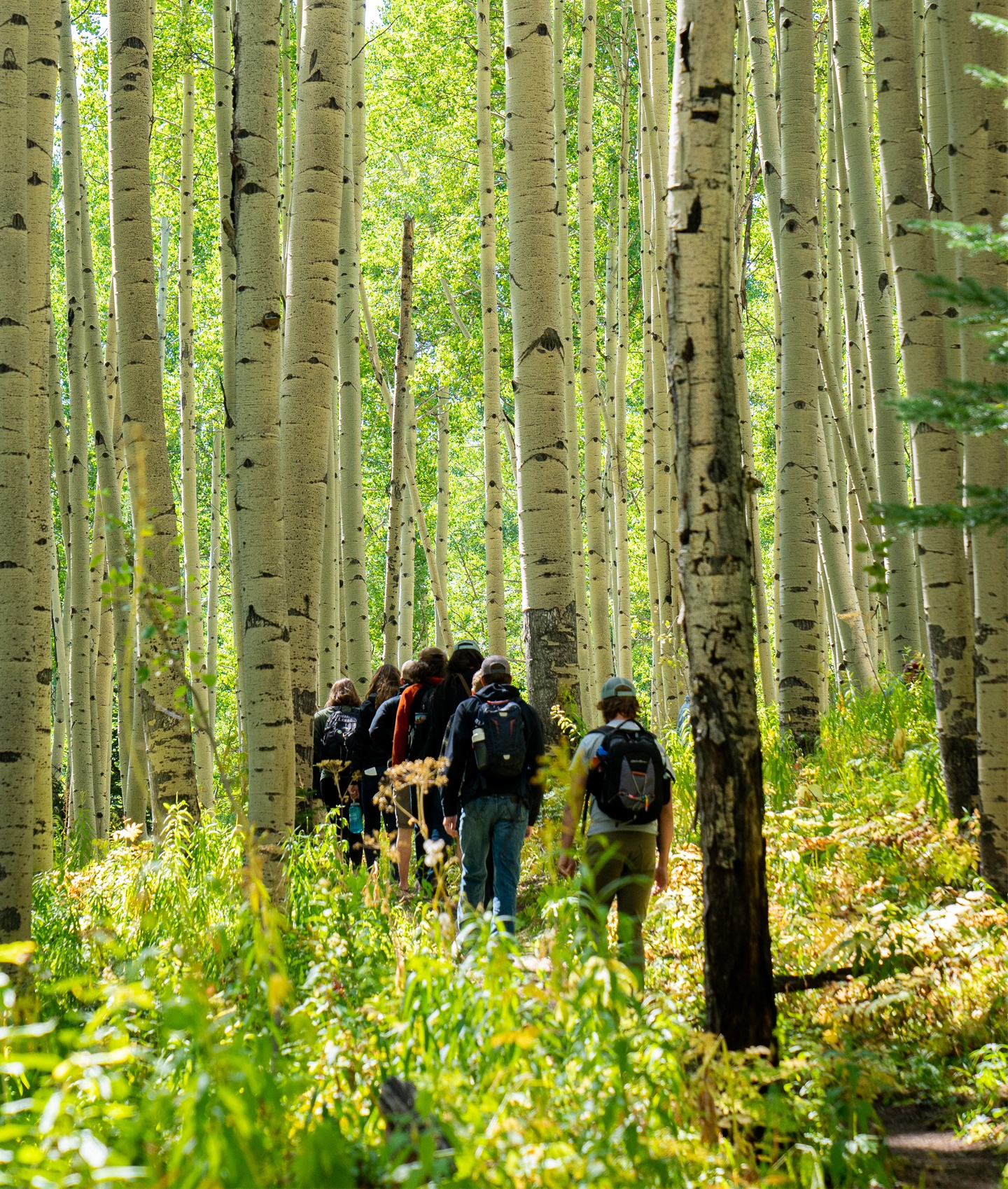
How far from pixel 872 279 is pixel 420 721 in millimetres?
5377

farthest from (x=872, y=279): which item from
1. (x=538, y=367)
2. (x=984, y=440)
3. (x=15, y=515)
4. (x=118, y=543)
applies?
(x=15, y=515)

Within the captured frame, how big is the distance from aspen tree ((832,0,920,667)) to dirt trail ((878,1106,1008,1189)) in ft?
18.6

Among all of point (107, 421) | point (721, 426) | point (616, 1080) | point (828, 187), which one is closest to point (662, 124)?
point (828, 187)

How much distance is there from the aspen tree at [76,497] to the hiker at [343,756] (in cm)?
217

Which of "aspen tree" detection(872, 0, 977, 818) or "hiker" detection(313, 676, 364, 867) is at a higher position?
"aspen tree" detection(872, 0, 977, 818)

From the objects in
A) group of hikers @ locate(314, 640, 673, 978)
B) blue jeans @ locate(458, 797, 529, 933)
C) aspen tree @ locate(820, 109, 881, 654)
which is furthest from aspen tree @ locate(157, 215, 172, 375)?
blue jeans @ locate(458, 797, 529, 933)

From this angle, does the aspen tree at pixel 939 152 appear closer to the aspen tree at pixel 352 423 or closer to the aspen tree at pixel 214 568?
the aspen tree at pixel 352 423

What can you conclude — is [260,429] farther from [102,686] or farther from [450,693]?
[102,686]

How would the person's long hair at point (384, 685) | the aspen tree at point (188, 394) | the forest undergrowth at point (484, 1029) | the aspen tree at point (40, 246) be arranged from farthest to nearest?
1. the aspen tree at point (188, 394)
2. the person's long hair at point (384, 685)
3. the aspen tree at point (40, 246)
4. the forest undergrowth at point (484, 1029)

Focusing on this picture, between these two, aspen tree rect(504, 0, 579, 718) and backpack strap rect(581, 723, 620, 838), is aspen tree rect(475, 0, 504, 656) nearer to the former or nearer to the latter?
aspen tree rect(504, 0, 579, 718)

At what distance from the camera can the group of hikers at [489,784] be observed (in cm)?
477

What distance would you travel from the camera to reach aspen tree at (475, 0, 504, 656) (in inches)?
406

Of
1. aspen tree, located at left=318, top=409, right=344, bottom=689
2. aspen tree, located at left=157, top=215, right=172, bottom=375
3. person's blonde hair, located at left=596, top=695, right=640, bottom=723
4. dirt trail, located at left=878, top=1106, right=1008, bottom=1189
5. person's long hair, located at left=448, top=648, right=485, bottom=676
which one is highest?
aspen tree, located at left=157, top=215, right=172, bottom=375

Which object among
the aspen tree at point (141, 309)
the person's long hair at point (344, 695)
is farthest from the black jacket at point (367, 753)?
the aspen tree at point (141, 309)
